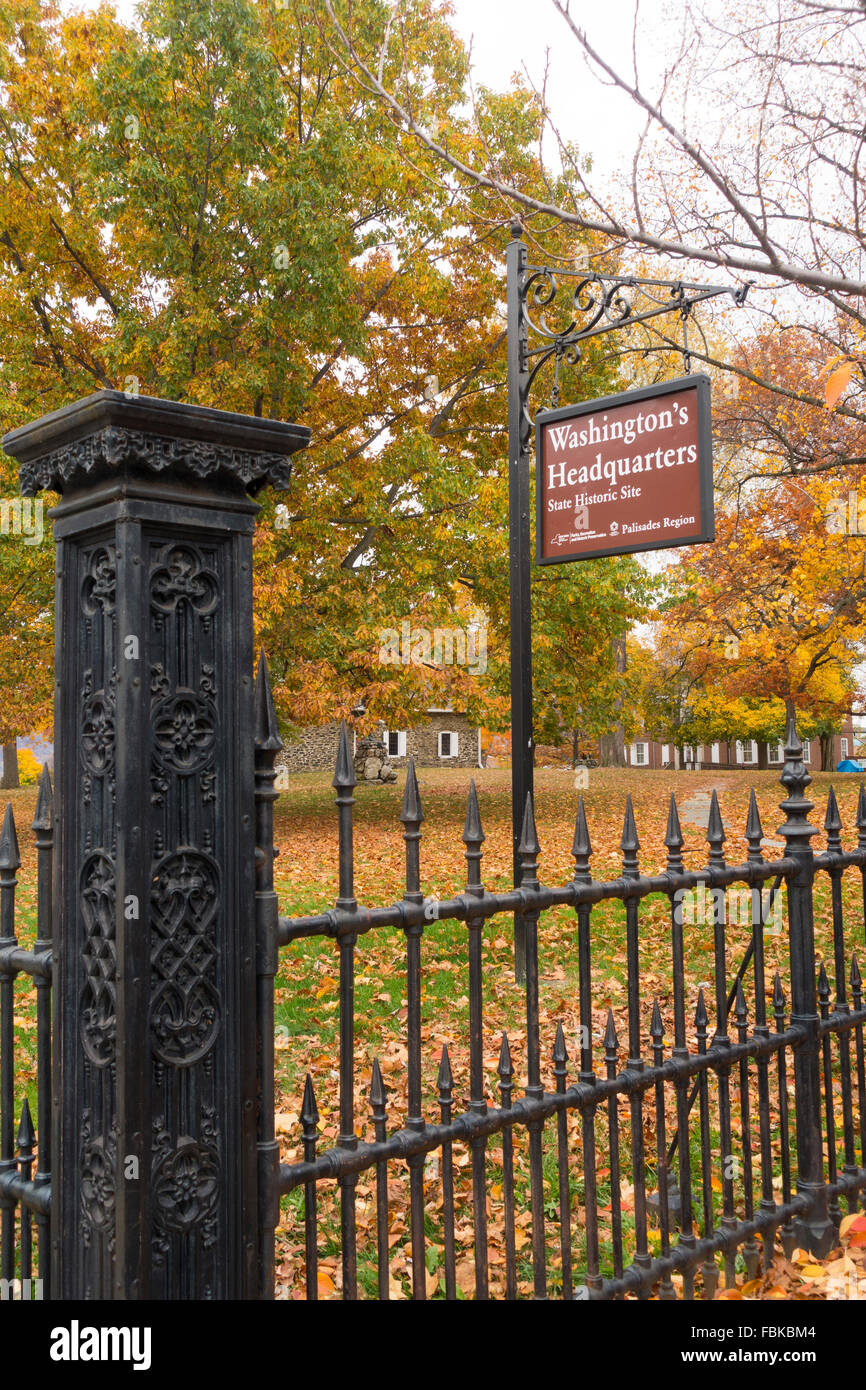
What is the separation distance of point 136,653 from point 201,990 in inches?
27.8

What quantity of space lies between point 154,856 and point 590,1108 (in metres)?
1.54

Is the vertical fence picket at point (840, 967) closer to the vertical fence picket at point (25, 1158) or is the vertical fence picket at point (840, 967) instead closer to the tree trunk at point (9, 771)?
the vertical fence picket at point (25, 1158)

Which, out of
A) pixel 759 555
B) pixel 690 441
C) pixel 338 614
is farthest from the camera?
pixel 338 614

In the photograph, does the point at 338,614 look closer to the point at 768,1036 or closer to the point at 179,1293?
the point at 768,1036

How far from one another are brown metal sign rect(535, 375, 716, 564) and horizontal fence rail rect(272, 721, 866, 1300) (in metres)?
1.60

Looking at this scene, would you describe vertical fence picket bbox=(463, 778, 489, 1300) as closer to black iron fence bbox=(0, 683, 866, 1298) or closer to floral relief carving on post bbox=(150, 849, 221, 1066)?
black iron fence bbox=(0, 683, 866, 1298)

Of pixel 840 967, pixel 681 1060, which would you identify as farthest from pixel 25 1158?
pixel 840 967

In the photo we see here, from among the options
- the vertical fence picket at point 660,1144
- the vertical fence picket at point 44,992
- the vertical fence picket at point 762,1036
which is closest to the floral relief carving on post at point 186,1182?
the vertical fence picket at point 44,992

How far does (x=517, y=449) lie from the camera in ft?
18.1

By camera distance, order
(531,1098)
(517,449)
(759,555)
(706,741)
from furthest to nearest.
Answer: (706,741) < (759,555) < (517,449) < (531,1098)

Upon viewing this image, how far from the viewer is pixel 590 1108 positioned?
2664 millimetres

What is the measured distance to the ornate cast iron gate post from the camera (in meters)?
1.82

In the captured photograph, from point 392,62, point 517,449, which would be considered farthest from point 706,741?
point 517,449

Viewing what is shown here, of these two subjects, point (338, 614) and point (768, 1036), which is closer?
point (768, 1036)
